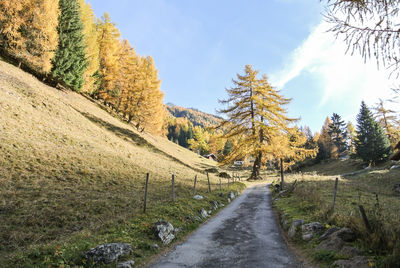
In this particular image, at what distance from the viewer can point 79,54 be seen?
33469 mm

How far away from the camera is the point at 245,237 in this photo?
8578 millimetres

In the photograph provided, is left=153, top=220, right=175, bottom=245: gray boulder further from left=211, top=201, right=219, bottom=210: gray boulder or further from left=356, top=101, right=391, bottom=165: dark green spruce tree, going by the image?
left=356, top=101, right=391, bottom=165: dark green spruce tree

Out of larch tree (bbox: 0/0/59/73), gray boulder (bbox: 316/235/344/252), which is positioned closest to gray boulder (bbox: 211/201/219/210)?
gray boulder (bbox: 316/235/344/252)

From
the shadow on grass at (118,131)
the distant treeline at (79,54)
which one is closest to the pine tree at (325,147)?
the distant treeline at (79,54)

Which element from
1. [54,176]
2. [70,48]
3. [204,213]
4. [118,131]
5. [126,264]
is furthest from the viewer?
[70,48]

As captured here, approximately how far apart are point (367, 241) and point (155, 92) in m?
38.2

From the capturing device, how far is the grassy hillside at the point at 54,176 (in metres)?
8.16

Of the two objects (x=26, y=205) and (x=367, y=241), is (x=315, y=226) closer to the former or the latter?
(x=367, y=241)

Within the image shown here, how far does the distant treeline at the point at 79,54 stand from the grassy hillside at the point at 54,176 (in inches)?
193

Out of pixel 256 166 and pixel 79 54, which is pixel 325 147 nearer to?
pixel 256 166

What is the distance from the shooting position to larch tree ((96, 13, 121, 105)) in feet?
140

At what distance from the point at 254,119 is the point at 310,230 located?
22358mm

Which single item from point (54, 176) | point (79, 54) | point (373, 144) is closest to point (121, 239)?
point (54, 176)

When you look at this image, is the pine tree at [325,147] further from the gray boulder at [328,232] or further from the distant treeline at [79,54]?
the gray boulder at [328,232]
